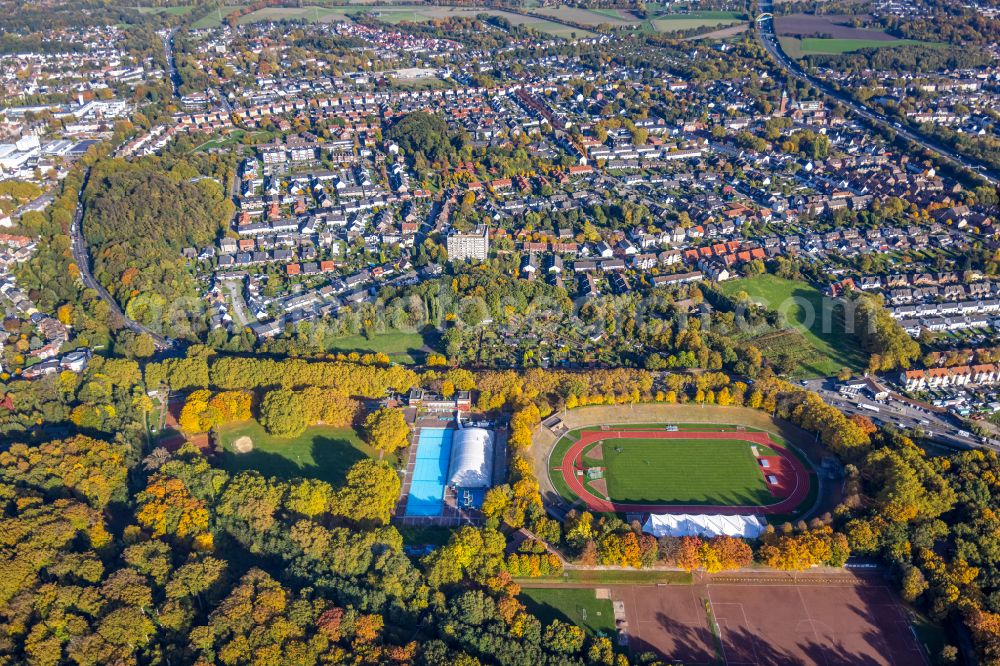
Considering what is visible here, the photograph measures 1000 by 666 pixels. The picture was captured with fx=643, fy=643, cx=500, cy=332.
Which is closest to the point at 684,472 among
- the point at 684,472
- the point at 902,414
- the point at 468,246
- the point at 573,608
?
the point at 684,472

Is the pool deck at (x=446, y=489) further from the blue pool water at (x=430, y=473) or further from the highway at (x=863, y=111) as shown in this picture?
the highway at (x=863, y=111)

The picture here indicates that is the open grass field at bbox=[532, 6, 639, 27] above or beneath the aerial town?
above

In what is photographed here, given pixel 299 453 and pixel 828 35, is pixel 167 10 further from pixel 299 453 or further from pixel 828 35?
pixel 299 453

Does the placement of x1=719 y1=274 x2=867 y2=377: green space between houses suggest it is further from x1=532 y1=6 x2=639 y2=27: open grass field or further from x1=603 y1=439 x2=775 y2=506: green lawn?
x1=532 y1=6 x2=639 y2=27: open grass field

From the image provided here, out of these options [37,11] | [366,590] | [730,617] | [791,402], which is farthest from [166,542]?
[37,11]

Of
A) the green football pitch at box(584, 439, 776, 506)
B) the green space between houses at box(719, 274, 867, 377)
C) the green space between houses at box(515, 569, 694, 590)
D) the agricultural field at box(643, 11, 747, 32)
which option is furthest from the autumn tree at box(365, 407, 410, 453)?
the agricultural field at box(643, 11, 747, 32)
